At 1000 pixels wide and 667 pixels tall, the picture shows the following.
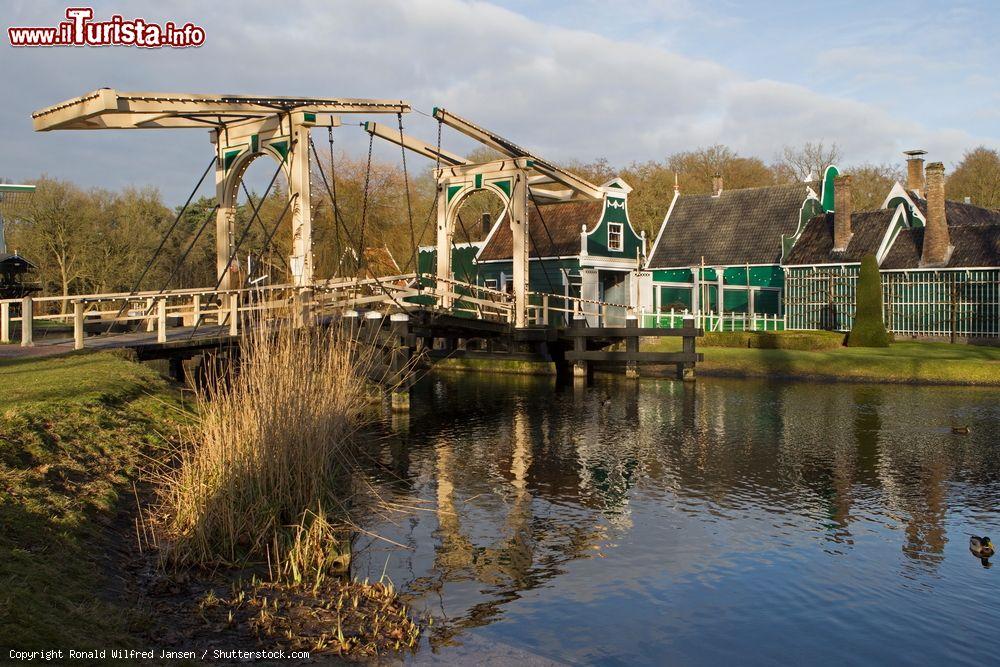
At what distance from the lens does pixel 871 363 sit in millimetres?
26500

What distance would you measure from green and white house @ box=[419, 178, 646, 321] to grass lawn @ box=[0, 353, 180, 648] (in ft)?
77.1

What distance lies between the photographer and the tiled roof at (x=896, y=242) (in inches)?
1336

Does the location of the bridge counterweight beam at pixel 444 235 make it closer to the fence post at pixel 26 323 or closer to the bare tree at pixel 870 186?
the fence post at pixel 26 323

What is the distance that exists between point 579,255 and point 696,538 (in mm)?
27237

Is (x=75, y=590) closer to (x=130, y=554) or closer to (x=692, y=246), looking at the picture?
(x=130, y=554)

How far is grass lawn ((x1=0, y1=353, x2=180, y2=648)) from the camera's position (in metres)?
5.57

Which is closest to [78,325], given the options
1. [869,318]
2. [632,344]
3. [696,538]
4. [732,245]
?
[696,538]

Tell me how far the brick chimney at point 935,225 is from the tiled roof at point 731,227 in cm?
713

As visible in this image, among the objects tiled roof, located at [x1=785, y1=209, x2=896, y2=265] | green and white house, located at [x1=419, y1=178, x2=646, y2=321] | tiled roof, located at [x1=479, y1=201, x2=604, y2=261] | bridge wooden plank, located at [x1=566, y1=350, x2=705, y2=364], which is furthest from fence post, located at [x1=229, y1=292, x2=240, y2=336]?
tiled roof, located at [x1=785, y1=209, x2=896, y2=265]

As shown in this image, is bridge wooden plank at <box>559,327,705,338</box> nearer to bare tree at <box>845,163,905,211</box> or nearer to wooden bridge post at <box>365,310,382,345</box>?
wooden bridge post at <box>365,310,382,345</box>

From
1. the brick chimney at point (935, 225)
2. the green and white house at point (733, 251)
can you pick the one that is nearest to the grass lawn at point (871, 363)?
the brick chimney at point (935, 225)

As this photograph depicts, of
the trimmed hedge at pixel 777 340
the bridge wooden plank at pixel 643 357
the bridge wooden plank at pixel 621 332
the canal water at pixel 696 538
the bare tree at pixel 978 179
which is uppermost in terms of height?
the bare tree at pixel 978 179

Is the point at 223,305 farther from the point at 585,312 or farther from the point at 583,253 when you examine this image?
the point at 583,253

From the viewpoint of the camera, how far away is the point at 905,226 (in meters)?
37.9
